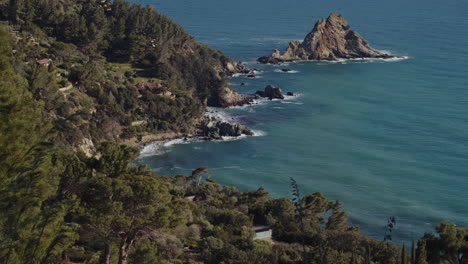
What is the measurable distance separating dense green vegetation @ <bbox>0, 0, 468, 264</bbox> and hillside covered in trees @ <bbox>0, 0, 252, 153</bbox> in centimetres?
23

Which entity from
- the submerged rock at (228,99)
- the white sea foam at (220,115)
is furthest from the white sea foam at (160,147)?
the submerged rock at (228,99)

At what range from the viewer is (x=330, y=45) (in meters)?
125

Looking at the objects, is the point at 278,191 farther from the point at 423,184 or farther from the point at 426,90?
the point at 426,90

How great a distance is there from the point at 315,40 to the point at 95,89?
67.2 m

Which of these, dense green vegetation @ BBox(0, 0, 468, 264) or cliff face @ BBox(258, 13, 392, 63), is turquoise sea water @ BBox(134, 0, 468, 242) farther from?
dense green vegetation @ BBox(0, 0, 468, 264)

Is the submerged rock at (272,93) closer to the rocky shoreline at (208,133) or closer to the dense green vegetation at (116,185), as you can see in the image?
the dense green vegetation at (116,185)

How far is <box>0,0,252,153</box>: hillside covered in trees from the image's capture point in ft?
204

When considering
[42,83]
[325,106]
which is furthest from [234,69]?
[42,83]

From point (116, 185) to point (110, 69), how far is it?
2347 inches

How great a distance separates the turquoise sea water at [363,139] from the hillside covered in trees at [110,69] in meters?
5.93

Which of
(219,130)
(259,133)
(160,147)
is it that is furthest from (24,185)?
(259,133)

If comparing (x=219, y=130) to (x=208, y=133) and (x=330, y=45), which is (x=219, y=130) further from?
(x=330, y=45)

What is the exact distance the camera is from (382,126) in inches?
3019

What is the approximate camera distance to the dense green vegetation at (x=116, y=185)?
1636 centimetres
